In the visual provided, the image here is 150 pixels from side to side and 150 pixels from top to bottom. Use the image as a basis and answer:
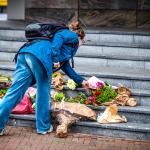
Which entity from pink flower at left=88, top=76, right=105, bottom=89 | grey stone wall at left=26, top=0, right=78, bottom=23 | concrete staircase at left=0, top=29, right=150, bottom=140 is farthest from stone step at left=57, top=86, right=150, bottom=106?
grey stone wall at left=26, top=0, right=78, bottom=23

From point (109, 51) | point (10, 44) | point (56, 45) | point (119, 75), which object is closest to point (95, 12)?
point (109, 51)

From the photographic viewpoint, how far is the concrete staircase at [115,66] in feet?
23.7

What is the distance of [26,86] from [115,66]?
267 cm

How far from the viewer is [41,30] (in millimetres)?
6945

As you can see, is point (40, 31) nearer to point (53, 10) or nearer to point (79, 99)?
point (79, 99)

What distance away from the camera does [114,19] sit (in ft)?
37.0

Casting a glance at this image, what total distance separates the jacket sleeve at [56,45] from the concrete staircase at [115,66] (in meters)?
1.14

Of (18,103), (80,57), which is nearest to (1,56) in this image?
(80,57)

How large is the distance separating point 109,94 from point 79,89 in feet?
1.84

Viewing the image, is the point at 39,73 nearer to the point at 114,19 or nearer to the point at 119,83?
the point at 119,83

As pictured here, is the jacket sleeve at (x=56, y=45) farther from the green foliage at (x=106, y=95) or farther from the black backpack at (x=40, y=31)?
the green foliage at (x=106, y=95)

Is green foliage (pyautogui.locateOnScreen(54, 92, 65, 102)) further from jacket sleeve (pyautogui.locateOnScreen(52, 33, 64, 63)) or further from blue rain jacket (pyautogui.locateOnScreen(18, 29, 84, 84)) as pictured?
jacket sleeve (pyautogui.locateOnScreen(52, 33, 64, 63))

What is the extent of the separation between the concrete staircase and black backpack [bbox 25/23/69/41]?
1310 millimetres

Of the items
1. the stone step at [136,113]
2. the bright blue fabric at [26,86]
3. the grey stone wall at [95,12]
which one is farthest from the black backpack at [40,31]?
the grey stone wall at [95,12]
